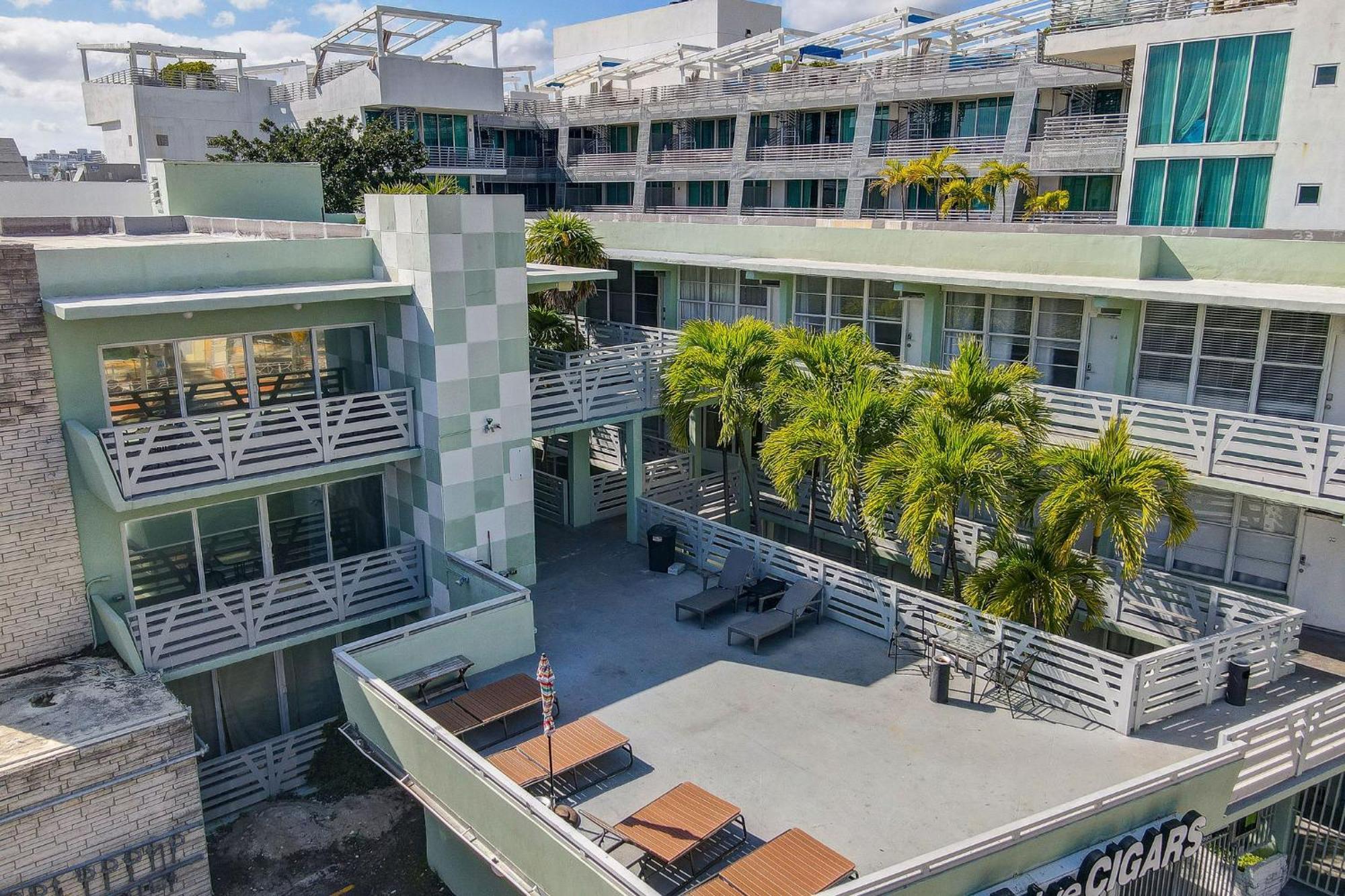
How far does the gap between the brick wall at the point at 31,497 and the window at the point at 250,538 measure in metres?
0.97

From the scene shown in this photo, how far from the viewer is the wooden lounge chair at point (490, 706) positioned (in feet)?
44.3

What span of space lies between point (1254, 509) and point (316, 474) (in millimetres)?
16003

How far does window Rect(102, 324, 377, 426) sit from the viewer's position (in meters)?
15.4

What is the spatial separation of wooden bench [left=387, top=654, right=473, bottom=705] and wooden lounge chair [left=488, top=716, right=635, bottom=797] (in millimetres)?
2098

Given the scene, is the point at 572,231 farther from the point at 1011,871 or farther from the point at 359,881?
the point at 1011,871

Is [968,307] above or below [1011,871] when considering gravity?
above

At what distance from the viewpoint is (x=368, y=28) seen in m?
49.8

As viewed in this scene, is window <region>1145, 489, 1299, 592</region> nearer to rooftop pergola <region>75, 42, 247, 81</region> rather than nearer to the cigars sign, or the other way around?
the cigars sign

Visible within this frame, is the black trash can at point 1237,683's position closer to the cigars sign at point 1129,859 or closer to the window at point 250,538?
the cigars sign at point 1129,859

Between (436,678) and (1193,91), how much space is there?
23903 mm

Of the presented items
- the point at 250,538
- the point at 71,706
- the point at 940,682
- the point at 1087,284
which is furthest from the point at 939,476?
the point at 71,706

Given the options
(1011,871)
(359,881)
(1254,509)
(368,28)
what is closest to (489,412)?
(359,881)

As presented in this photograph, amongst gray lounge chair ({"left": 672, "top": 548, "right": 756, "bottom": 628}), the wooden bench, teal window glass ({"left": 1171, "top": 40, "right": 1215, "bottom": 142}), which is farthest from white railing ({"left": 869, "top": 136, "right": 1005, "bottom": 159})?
the wooden bench

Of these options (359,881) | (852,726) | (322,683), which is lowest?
(359,881)
